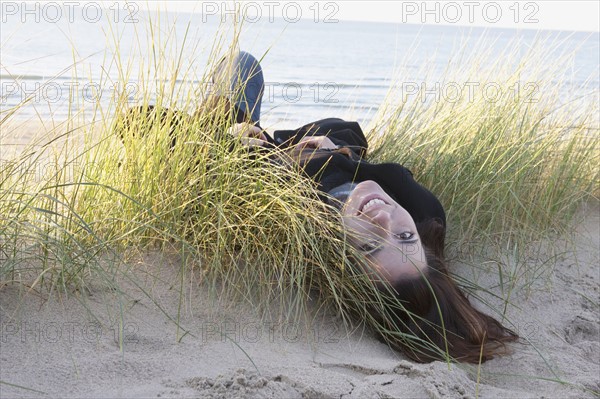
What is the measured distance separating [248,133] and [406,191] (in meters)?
0.63

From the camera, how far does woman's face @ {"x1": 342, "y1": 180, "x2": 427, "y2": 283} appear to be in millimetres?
2367

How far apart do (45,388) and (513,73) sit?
2843 millimetres

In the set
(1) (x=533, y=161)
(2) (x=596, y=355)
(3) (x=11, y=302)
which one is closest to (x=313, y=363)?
(3) (x=11, y=302)

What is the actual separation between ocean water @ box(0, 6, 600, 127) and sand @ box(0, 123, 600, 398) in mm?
666

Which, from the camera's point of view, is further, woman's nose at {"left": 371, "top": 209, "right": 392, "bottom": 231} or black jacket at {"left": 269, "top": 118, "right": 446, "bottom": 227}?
black jacket at {"left": 269, "top": 118, "right": 446, "bottom": 227}

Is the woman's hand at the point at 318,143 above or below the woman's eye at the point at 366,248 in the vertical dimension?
above

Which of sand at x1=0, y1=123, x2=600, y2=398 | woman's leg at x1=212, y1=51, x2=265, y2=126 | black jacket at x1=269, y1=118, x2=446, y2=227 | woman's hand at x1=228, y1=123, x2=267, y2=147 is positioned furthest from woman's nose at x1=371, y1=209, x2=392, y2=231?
woman's leg at x1=212, y1=51, x2=265, y2=126

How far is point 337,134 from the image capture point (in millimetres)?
3262

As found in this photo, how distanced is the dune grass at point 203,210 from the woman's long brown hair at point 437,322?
0.10 metres

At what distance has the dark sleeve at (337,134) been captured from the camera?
3.20m
